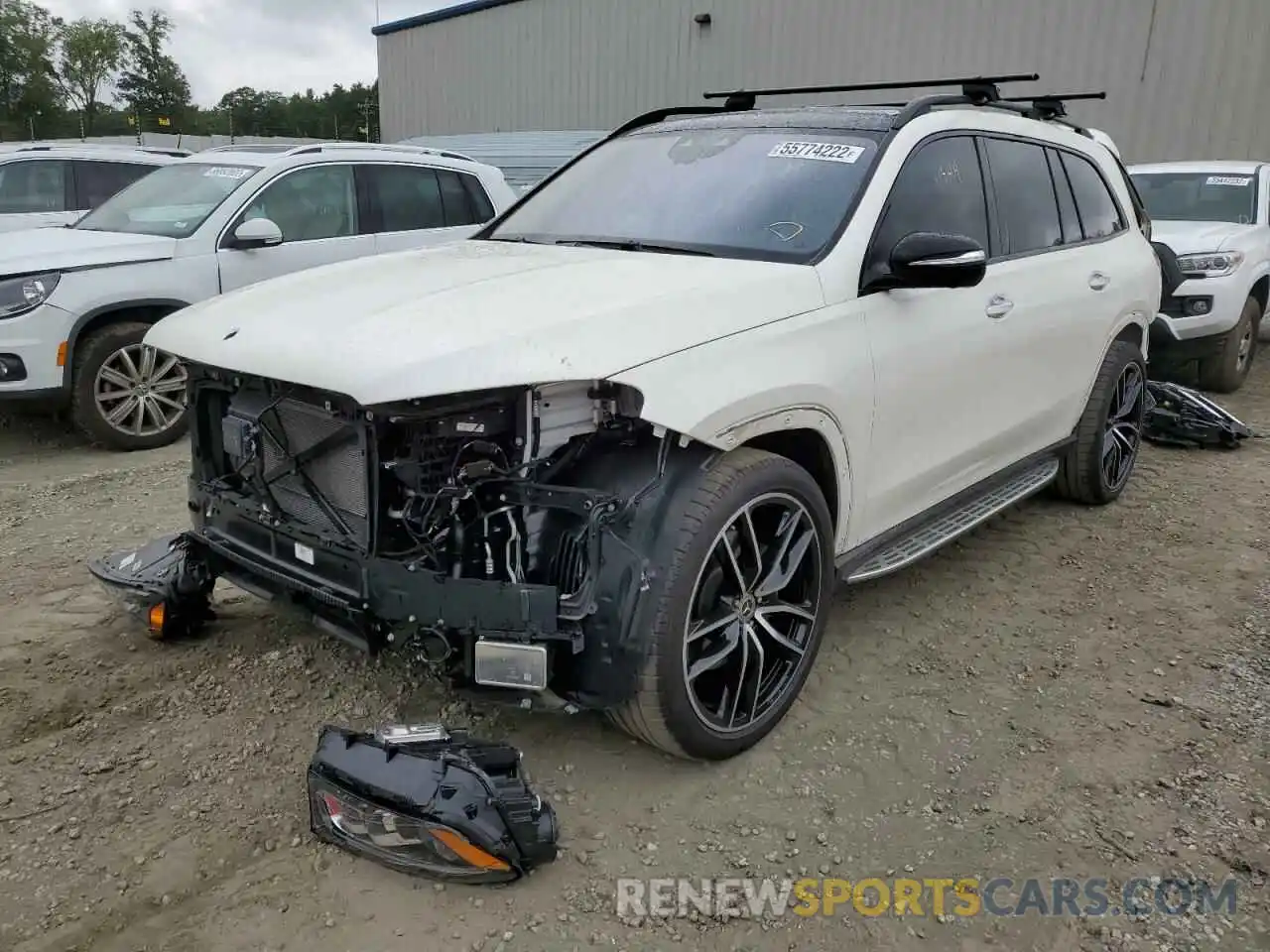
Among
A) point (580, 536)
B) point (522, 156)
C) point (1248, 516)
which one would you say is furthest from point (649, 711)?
point (522, 156)

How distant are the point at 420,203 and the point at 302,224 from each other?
0.93 metres

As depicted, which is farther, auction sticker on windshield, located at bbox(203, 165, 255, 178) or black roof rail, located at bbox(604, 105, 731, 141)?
auction sticker on windshield, located at bbox(203, 165, 255, 178)

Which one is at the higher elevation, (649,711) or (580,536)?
(580,536)

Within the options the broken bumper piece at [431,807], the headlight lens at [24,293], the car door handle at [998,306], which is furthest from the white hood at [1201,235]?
the headlight lens at [24,293]

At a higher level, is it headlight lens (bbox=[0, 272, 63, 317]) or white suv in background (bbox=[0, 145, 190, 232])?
white suv in background (bbox=[0, 145, 190, 232])

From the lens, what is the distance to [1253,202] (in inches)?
349

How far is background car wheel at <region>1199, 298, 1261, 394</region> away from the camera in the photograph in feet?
27.1

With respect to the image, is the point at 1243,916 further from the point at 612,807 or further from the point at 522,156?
the point at 522,156

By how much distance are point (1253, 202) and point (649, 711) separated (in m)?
8.82

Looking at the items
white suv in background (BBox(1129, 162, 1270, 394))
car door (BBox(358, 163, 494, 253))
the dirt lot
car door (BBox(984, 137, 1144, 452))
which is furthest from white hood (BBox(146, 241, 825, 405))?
white suv in background (BBox(1129, 162, 1270, 394))

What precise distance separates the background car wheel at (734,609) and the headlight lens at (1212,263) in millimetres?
6487

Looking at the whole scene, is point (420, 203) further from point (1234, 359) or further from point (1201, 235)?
point (1234, 359)

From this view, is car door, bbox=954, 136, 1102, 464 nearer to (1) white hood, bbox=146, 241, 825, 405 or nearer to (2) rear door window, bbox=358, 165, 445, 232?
(1) white hood, bbox=146, 241, 825, 405

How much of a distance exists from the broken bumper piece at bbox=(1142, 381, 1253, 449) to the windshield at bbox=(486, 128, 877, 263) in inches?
162
